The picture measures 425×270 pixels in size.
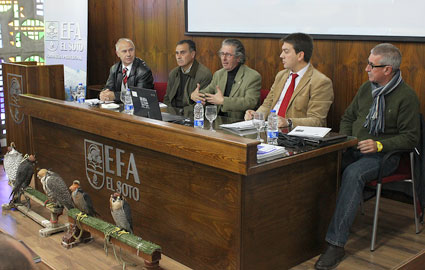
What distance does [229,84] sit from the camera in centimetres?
455

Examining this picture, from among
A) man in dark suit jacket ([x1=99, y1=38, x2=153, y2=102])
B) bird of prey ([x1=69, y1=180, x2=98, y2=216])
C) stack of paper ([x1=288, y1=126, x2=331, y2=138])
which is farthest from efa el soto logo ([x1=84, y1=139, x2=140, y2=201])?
man in dark suit jacket ([x1=99, y1=38, x2=153, y2=102])

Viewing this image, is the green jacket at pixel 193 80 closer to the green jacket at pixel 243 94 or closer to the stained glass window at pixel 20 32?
the green jacket at pixel 243 94

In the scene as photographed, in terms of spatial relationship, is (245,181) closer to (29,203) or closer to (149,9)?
(29,203)

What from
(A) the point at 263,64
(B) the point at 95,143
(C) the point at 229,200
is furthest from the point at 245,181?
(A) the point at 263,64

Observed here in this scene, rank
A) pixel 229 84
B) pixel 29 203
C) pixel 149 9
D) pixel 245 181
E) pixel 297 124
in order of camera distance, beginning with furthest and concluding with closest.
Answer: pixel 149 9 → pixel 229 84 → pixel 29 203 → pixel 297 124 → pixel 245 181

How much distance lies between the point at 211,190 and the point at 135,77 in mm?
2313

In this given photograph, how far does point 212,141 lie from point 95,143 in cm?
129

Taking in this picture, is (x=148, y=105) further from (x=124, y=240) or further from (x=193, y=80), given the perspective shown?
(x=193, y=80)

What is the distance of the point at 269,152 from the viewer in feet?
8.80

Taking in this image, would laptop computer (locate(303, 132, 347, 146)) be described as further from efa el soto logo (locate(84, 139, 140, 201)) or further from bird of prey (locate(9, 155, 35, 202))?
bird of prey (locate(9, 155, 35, 202))

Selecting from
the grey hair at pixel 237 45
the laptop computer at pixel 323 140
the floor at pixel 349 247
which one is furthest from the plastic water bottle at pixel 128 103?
the laptop computer at pixel 323 140

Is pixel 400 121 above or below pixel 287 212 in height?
above

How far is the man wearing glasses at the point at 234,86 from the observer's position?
4.31m

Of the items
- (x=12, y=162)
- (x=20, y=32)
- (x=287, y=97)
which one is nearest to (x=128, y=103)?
(x=12, y=162)
